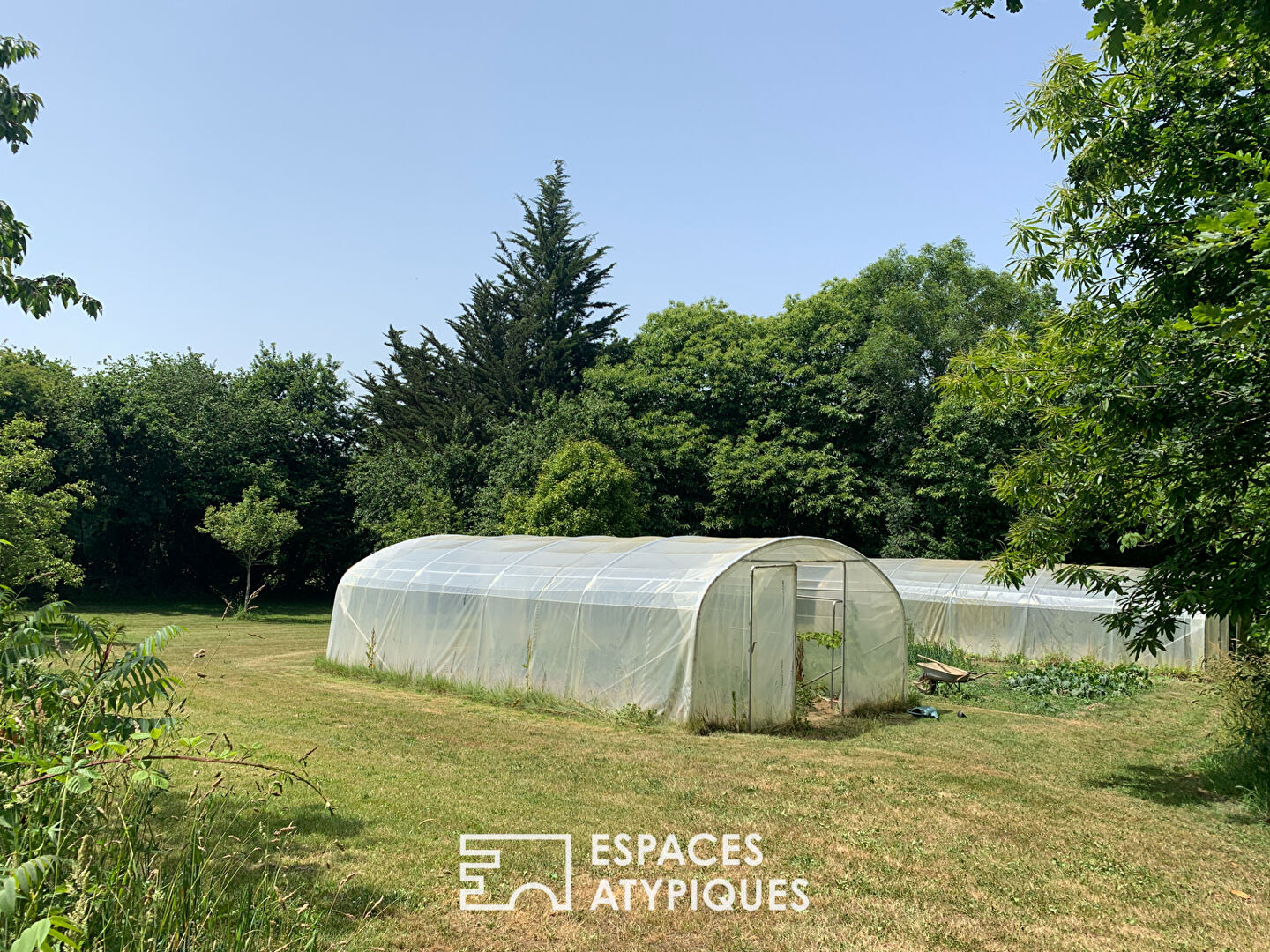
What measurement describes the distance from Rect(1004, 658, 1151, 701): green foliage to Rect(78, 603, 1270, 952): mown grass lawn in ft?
8.16

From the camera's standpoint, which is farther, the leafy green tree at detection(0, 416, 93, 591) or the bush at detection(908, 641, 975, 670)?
the bush at detection(908, 641, 975, 670)

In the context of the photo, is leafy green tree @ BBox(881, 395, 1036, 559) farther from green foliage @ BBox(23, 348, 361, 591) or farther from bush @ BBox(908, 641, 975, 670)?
green foliage @ BBox(23, 348, 361, 591)

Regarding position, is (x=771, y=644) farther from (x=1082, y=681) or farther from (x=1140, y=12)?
(x=1140, y=12)

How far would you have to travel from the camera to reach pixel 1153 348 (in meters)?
7.64

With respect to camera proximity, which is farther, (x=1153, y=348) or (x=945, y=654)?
(x=945, y=654)

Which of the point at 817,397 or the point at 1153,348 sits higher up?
the point at 817,397

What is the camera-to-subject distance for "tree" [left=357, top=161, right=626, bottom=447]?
116 ft

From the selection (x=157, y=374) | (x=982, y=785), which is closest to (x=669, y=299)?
(x=157, y=374)

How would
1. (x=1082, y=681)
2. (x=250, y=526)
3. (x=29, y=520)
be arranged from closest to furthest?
(x=29, y=520) < (x=1082, y=681) < (x=250, y=526)

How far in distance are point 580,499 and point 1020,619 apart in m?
12.4

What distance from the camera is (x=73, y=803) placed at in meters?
3.67

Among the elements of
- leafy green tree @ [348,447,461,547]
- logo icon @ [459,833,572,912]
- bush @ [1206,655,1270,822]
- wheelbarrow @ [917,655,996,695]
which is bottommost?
wheelbarrow @ [917,655,996,695]

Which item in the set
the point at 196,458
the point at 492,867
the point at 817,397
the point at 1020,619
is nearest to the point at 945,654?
the point at 1020,619

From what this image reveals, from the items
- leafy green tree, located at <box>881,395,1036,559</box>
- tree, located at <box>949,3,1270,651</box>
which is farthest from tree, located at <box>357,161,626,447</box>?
tree, located at <box>949,3,1270,651</box>
